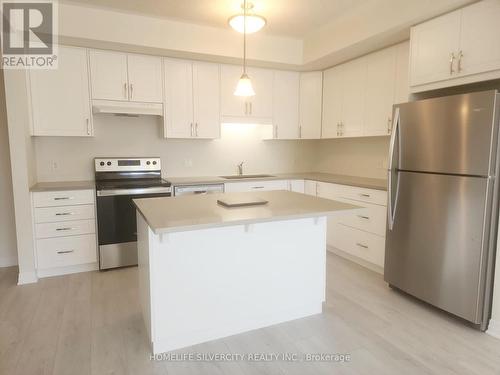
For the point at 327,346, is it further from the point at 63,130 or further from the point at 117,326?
the point at 63,130

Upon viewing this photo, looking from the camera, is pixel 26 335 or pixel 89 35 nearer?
pixel 26 335

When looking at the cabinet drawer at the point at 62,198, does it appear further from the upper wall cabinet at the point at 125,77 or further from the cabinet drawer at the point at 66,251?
the upper wall cabinet at the point at 125,77

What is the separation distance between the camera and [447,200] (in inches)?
95.0

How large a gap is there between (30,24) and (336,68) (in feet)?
11.1

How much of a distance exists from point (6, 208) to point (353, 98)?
417cm

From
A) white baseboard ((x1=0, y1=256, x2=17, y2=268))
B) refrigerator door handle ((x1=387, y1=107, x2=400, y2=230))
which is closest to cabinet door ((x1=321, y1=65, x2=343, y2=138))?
refrigerator door handle ((x1=387, y1=107, x2=400, y2=230))

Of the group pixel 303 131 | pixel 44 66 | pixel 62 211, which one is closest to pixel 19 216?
pixel 62 211

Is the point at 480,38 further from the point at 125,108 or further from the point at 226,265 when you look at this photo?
the point at 125,108

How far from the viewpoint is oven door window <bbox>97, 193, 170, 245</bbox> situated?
339 cm

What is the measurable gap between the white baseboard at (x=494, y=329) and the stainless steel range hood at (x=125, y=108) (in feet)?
12.0

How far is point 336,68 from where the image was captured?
420 cm

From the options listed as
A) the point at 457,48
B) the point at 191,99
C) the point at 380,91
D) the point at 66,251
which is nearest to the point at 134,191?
the point at 66,251

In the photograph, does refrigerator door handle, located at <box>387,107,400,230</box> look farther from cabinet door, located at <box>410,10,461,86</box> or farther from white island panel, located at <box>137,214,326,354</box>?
white island panel, located at <box>137,214,326,354</box>

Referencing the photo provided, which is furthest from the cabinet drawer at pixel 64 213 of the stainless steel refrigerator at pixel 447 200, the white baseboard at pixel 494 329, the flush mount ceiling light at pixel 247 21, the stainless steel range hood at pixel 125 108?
the white baseboard at pixel 494 329
